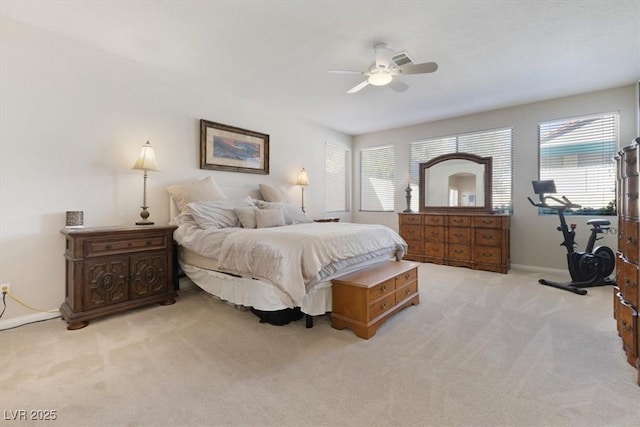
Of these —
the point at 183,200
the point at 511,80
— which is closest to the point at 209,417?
the point at 183,200

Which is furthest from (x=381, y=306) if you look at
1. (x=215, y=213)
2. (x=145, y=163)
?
(x=145, y=163)

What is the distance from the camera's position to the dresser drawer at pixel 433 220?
5.03 m

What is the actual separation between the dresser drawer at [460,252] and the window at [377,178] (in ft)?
5.48

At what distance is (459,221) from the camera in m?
4.84

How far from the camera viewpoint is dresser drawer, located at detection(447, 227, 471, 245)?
475 centimetres

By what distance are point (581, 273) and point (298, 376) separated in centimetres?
389

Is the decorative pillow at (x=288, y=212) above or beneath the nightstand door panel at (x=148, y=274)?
above

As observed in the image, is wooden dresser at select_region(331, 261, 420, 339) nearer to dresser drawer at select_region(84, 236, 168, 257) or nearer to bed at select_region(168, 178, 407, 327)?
bed at select_region(168, 178, 407, 327)

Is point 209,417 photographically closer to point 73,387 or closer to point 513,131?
point 73,387

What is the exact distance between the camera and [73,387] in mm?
1675

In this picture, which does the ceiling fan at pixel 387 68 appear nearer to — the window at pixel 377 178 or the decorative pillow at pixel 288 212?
the decorative pillow at pixel 288 212

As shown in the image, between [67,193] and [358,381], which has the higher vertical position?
[67,193]

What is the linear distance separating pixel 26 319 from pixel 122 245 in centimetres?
102

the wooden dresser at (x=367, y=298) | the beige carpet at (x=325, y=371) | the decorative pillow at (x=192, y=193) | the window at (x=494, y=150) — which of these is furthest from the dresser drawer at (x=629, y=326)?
the decorative pillow at (x=192, y=193)
